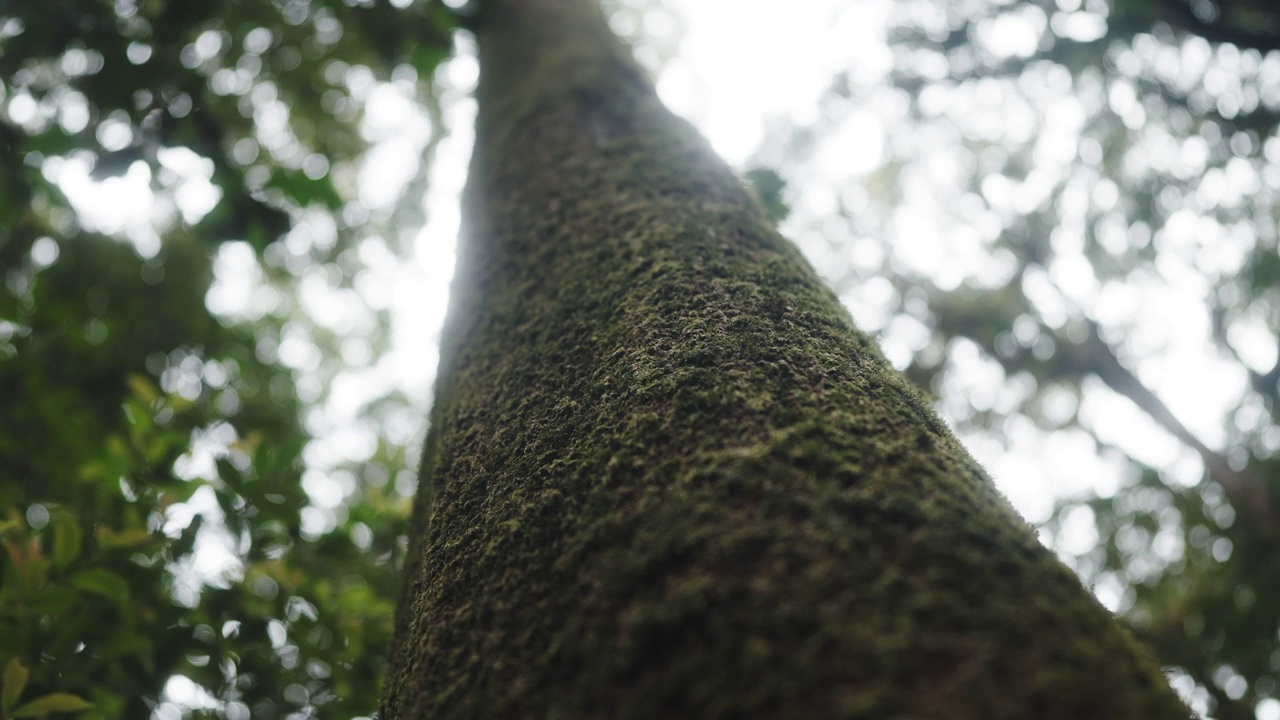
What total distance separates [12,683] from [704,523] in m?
1.97

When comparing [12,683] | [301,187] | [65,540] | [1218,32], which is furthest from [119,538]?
[1218,32]

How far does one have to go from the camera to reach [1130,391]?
27.2ft

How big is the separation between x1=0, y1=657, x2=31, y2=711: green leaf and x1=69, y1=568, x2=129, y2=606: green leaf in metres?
0.31

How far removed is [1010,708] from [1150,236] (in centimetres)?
992

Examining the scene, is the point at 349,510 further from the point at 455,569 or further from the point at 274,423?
→ the point at 455,569

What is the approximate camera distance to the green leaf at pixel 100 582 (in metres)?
1.98

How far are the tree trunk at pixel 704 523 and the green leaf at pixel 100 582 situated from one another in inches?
45.0

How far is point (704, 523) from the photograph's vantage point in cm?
83

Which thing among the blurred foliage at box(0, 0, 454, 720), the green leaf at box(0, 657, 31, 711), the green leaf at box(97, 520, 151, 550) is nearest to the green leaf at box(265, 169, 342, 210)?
the blurred foliage at box(0, 0, 454, 720)

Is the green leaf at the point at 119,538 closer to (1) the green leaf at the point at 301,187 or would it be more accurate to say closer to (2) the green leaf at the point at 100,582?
(2) the green leaf at the point at 100,582

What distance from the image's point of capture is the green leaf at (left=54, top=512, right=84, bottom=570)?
198cm

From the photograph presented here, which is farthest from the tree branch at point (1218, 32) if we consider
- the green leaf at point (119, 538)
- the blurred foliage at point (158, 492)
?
the green leaf at point (119, 538)

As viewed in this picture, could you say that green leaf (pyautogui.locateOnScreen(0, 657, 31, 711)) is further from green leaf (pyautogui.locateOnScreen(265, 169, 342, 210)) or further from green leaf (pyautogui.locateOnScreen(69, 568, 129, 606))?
green leaf (pyautogui.locateOnScreen(265, 169, 342, 210))

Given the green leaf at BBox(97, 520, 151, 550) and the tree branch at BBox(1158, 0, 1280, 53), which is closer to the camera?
the green leaf at BBox(97, 520, 151, 550)
